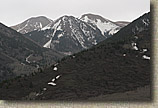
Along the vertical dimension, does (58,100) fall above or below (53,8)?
below

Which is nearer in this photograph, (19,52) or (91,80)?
(91,80)

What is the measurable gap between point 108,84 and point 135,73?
0.64 meters

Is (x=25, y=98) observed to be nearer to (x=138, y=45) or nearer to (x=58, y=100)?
(x=58, y=100)

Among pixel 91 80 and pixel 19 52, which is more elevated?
pixel 19 52

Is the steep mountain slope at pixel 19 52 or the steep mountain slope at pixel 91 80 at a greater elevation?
the steep mountain slope at pixel 19 52

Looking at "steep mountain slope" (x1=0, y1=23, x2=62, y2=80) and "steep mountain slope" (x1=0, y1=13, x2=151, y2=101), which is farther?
"steep mountain slope" (x1=0, y1=23, x2=62, y2=80)

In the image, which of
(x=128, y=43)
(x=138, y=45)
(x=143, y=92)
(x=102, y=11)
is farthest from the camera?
(x=128, y=43)

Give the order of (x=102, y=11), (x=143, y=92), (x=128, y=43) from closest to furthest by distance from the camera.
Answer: (x=143, y=92), (x=102, y=11), (x=128, y=43)

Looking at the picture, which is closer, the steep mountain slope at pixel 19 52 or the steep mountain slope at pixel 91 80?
the steep mountain slope at pixel 91 80

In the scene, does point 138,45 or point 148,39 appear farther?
point 138,45

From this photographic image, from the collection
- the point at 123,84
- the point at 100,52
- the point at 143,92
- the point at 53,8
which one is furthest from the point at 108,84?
the point at 53,8

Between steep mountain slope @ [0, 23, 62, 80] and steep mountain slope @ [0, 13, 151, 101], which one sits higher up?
steep mountain slope @ [0, 23, 62, 80]

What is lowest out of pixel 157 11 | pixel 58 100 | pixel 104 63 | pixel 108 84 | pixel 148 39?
pixel 58 100

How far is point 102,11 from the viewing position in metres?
6.04
